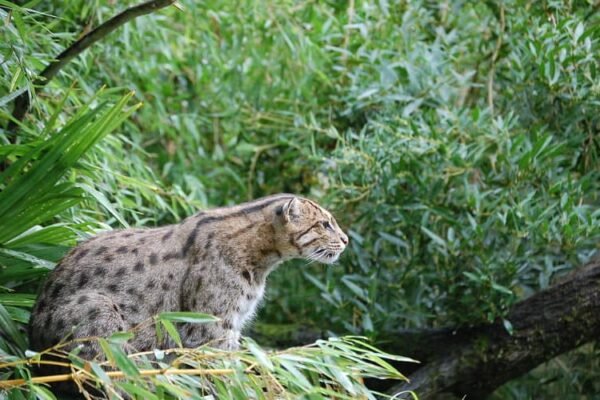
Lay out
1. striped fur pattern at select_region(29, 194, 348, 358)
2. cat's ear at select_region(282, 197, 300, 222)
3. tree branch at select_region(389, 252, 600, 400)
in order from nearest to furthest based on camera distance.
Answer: striped fur pattern at select_region(29, 194, 348, 358) → cat's ear at select_region(282, 197, 300, 222) → tree branch at select_region(389, 252, 600, 400)

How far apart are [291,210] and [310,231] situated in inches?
6.6

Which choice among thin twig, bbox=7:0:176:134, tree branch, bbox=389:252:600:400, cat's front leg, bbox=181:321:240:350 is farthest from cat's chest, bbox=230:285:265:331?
tree branch, bbox=389:252:600:400

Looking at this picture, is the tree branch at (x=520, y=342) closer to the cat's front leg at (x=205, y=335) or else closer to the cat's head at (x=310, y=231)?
the cat's head at (x=310, y=231)

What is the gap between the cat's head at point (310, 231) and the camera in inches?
227

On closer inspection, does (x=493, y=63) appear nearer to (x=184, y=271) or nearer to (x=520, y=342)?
(x=520, y=342)

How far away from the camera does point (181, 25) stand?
9211 mm

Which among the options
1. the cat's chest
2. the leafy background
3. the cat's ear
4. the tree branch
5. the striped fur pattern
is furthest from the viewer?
the tree branch

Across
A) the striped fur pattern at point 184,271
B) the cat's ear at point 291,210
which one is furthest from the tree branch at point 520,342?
the cat's ear at point 291,210

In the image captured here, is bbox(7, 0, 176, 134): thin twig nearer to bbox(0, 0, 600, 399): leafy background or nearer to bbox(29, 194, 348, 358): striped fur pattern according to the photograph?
bbox(0, 0, 600, 399): leafy background

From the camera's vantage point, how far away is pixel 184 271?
5434 mm

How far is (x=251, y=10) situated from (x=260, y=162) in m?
1.27

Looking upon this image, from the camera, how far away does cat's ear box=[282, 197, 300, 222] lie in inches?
226

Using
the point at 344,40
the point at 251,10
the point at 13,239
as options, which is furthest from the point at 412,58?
the point at 13,239

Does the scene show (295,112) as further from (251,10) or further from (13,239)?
(13,239)
